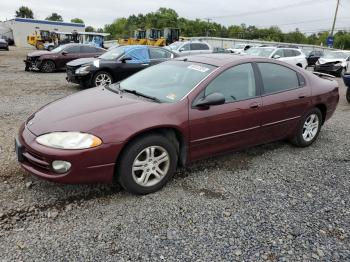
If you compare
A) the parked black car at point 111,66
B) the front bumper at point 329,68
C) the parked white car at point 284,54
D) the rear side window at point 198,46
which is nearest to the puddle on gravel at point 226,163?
the parked black car at point 111,66

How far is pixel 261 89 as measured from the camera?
438 centimetres

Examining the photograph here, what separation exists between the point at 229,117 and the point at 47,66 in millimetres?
12320

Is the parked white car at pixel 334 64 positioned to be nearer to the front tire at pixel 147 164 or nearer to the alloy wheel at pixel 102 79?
the alloy wheel at pixel 102 79

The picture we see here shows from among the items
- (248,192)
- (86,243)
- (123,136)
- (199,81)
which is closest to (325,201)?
(248,192)

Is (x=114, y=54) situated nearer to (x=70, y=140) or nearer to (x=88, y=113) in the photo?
(x=88, y=113)

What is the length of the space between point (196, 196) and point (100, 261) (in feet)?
4.37

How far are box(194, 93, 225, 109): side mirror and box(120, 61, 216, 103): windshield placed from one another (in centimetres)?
21

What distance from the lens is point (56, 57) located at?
1442cm

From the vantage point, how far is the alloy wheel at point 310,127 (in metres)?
5.12

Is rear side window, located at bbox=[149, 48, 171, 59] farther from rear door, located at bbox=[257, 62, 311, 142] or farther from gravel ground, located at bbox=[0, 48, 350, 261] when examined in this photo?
gravel ground, located at bbox=[0, 48, 350, 261]

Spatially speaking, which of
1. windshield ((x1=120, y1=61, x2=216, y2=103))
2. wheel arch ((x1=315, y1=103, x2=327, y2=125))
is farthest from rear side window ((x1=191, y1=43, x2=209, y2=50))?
windshield ((x1=120, y1=61, x2=216, y2=103))

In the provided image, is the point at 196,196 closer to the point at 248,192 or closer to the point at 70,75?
the point at 248,192

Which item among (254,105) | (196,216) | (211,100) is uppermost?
(211,100)

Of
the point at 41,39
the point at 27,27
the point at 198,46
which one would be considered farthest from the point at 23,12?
the point at 198,46
